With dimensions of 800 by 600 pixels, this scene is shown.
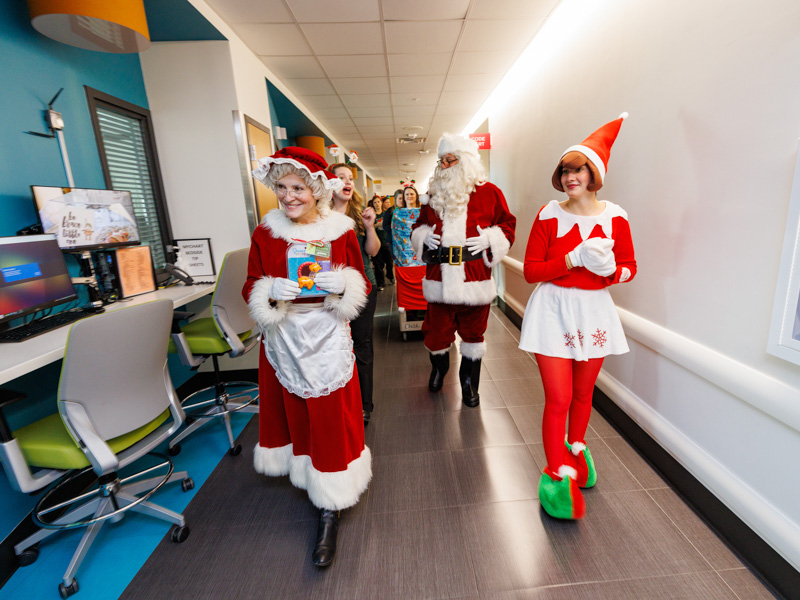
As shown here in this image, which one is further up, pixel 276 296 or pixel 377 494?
pixel 276 296

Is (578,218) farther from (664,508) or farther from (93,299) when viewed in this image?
(93,299)

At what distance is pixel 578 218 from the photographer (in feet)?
4.90

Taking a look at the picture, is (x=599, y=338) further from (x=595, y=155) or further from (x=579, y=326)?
(x=595, y=155)

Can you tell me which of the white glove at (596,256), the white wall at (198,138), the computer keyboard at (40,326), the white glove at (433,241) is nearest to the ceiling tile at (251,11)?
the white wall at (198,138)

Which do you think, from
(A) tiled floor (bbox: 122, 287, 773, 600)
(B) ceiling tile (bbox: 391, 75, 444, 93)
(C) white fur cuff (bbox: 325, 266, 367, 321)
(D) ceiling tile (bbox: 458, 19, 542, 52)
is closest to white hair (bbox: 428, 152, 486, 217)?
(C) white fur cuff (bbox: 325, 266, 367, 321)

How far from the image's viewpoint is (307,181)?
1374 mm

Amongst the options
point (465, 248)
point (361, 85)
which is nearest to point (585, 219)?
point (465, 248)

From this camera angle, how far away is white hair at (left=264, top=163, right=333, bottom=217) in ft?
4.40

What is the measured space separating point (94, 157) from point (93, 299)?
3.10 feet

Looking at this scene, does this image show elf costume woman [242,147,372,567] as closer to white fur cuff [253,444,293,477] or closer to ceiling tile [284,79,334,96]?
white fur cuff [253,444,293,477]

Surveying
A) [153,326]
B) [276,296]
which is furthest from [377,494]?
[153,326]

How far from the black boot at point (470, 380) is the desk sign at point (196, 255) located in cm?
221

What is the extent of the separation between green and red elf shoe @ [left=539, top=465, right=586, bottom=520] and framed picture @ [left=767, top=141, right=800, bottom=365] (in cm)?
86

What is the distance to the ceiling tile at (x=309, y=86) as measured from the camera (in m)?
4.03
